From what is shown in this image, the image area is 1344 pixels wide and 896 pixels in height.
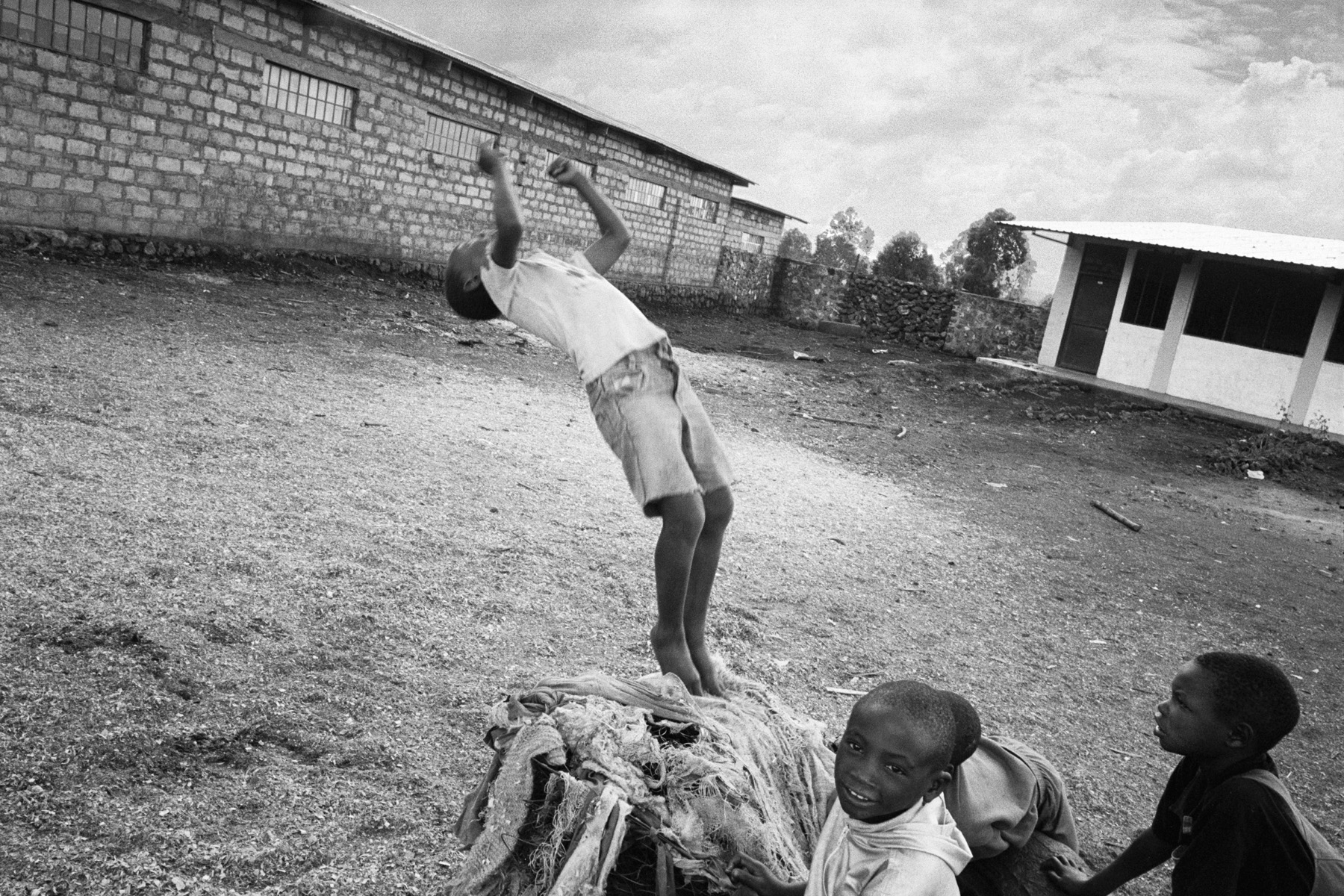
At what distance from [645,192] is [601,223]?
1839cm

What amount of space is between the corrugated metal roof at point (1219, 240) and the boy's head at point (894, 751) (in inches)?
618

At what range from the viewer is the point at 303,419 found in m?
6.54

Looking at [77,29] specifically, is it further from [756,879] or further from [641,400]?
[756,879]

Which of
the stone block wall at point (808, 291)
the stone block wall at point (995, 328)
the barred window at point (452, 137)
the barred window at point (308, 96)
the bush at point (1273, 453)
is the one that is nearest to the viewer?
the barred window at point (308, 96)

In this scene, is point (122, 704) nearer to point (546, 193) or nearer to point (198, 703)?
point (198, 703)

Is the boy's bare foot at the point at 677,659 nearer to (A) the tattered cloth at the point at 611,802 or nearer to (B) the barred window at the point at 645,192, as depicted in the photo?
(A) the tattered cloth at the point at 611,802

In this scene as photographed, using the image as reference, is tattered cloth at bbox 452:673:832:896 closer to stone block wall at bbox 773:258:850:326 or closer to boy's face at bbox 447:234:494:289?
boy's face at bbox 447:234:494:289

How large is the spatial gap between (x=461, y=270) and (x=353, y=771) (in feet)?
4.71

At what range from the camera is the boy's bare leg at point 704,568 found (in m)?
2.57

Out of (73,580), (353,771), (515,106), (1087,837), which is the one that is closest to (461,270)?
(353,771)

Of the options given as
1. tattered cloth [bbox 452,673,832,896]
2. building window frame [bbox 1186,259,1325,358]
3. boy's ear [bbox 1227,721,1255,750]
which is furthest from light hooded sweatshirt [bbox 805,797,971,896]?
building window frame [bbox 1186,259,1325,358]

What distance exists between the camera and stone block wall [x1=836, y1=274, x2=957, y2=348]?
71.7 ft

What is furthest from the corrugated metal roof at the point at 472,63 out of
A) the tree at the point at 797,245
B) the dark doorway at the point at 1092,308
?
the tree at the point at 797,245

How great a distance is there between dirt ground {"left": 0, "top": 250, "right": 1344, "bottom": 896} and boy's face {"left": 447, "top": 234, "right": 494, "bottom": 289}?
55.5 inches
